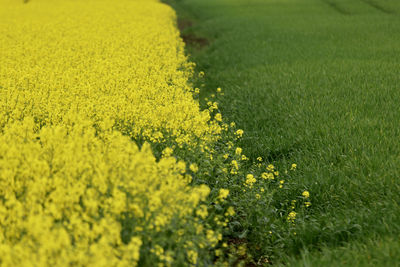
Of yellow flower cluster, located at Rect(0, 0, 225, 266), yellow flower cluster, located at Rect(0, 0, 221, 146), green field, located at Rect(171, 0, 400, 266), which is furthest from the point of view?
yellow flower cluster, located at Rect(0, 0, 221, 146)

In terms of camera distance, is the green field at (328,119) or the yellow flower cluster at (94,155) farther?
the green field at (328,119)

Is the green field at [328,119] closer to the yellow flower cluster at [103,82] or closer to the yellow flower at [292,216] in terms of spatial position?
the yellow flower at [292,216]

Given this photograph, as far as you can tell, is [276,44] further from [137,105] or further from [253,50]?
[137,105]

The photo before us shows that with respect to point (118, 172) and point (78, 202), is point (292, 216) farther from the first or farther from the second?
point (78, 202)

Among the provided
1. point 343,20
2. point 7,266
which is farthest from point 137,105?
point 343,20

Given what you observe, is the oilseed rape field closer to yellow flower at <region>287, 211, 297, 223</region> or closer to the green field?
yellow flower at <region>287, 211, 297, 223</region>

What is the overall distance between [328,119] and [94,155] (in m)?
3.85

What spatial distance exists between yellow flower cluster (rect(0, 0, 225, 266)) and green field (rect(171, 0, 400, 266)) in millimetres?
1092

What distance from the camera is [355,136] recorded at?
5.70m

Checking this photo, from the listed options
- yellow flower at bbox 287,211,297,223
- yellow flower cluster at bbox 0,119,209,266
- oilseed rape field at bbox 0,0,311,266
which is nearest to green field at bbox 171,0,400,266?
yellow flower at bbox 287,211,297,223

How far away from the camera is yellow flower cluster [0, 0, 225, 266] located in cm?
301

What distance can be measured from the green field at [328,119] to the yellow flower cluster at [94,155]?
3.58ft

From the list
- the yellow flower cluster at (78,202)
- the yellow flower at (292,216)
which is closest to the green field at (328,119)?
the yellow flower at (292,216)

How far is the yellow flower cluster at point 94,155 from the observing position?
3.01m
